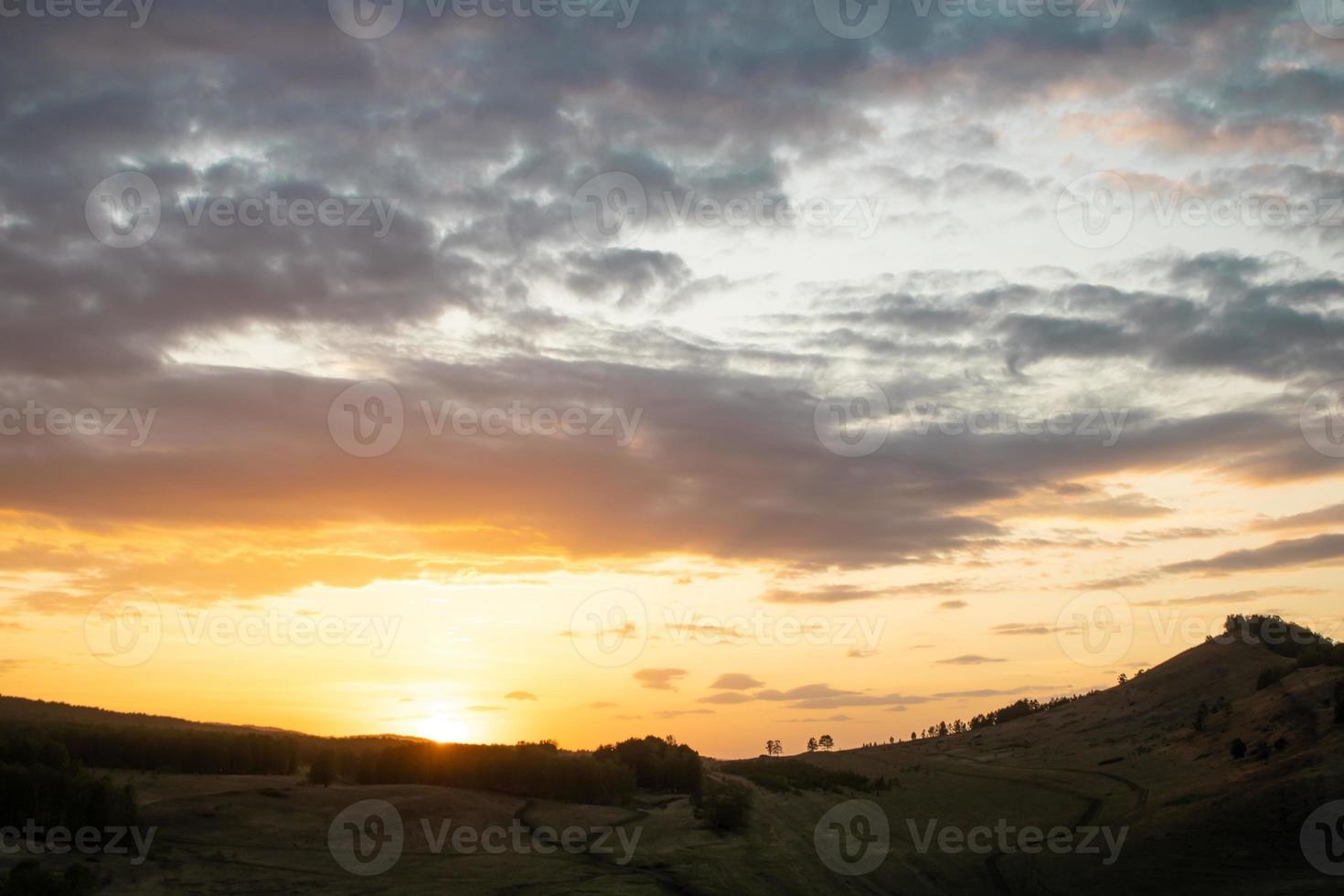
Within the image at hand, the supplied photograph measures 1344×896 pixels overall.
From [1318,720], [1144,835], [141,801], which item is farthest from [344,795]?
[1318,720]

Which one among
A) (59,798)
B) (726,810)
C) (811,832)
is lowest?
(811,832)

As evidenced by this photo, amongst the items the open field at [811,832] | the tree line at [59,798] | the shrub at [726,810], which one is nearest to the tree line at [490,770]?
the open field at [811,832]

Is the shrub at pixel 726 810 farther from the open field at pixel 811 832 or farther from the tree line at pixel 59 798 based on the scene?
the tree line at pixel 59 798

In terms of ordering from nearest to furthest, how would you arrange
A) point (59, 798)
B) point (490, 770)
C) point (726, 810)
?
point (59, 798) < point (726, 810) < point (490, 770)

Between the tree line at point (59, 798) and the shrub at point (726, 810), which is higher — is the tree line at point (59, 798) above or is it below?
above

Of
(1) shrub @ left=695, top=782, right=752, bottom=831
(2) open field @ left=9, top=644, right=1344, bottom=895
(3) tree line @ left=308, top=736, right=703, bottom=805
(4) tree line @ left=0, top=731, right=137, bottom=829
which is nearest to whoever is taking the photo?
(4) tree line @ left=0, top=731, right=137, bottom=829

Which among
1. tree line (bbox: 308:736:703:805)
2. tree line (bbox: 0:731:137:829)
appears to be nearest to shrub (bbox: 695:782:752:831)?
tree line (bbox: 308:736:703:805)

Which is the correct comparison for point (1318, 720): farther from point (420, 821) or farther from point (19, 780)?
point (19, 780)

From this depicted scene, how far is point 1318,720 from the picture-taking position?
3831 cm

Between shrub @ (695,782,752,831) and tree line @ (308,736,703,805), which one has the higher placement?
tree line @ (308,736,703,805)

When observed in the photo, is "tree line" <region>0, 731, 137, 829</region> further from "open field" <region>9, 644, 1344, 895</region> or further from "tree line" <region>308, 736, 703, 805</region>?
"tree line" <region>308, 736, 703, 805</region>

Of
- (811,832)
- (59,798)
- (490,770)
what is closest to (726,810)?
(811,832)

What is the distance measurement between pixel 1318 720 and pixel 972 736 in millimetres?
42100

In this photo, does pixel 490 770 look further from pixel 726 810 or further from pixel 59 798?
pixel 59 798
